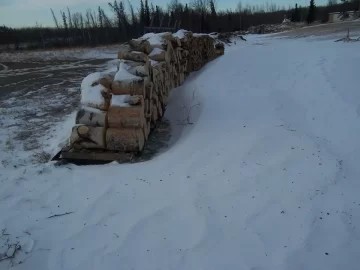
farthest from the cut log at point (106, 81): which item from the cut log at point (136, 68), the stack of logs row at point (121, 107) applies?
the cut log at point (136, 68)

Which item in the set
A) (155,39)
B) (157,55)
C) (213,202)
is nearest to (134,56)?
(157,55)

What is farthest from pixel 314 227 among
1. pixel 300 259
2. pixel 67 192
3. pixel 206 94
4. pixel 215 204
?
pixel 206 94

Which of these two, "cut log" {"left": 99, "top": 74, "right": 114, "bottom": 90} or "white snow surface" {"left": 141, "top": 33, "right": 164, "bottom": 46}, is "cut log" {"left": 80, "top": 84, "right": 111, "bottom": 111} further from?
"white snow surface" {"left": 141, "top": 33, "right": 164, "bottom": 46}

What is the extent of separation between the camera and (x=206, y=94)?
6199 mm

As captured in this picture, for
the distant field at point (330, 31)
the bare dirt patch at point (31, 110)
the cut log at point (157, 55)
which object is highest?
the cut log at point (157, 55)

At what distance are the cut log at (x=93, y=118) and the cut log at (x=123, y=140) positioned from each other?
0.16m

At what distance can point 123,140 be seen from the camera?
4.12m

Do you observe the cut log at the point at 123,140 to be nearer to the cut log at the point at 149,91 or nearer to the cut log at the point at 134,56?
the cut log at the point at 149,91

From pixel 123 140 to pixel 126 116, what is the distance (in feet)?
1.02

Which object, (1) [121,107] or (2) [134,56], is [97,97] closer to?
(1) [121,107]

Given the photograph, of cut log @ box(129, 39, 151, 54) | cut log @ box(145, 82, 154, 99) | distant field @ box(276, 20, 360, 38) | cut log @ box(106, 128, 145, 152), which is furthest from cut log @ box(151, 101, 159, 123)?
distant field @ box(276, 20, 360, 38)

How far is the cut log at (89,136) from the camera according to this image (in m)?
4.11

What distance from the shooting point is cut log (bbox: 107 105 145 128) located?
415 cm

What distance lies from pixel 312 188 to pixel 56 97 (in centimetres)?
729
